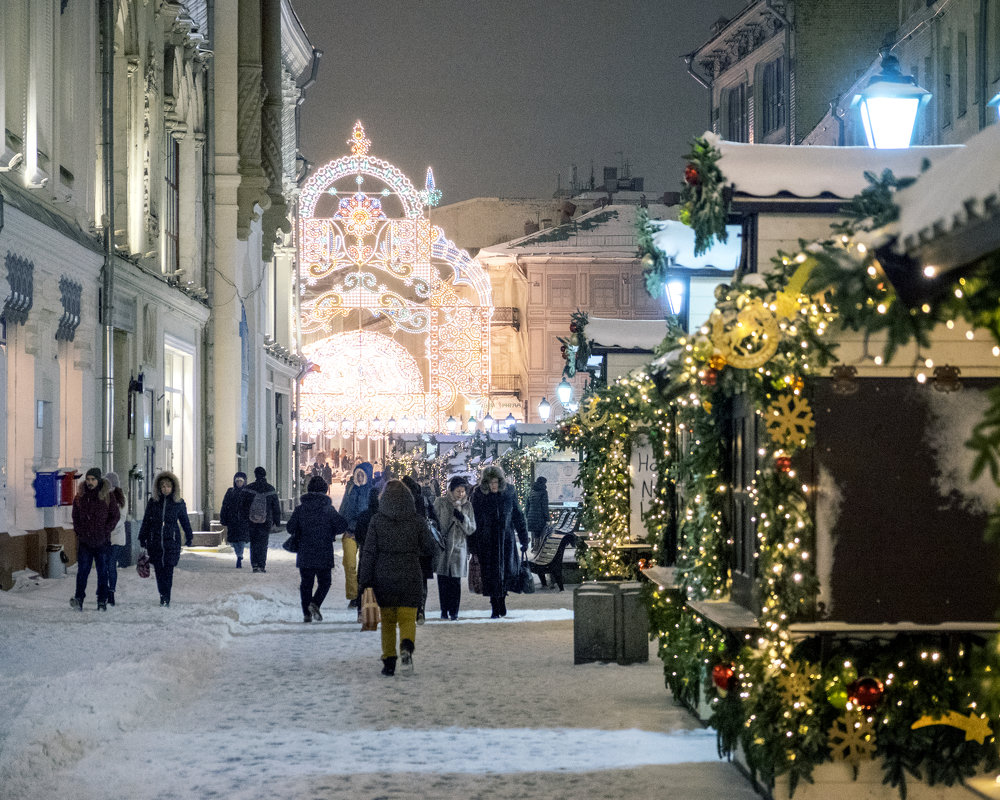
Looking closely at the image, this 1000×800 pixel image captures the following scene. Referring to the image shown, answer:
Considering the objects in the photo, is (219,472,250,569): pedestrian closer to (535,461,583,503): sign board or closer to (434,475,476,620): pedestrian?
(535,461,583,503): sign board

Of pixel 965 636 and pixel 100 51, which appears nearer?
pixel 965 636

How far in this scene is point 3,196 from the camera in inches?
687

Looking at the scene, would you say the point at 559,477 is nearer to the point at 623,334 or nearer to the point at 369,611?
the point at 623,334

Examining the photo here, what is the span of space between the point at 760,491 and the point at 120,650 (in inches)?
302

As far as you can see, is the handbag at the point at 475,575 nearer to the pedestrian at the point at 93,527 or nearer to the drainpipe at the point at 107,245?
the pedestrian at the point at 93,527

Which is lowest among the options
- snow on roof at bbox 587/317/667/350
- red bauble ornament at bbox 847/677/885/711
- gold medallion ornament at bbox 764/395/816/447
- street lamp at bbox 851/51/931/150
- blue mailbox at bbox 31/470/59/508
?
red bauble ornament at bbox 847/677/885/711

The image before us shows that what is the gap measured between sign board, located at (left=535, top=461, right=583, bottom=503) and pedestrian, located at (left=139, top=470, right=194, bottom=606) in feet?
41.2

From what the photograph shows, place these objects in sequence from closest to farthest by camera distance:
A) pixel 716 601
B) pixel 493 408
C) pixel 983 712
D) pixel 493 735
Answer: pixel 983 712
pixel 716 601
pixel 493 735
pixel 493 408

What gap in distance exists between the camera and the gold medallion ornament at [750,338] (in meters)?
7.61

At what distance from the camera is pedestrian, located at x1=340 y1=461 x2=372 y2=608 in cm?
1942

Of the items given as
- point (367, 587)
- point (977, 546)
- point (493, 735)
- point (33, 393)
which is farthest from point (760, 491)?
point (33, 393)

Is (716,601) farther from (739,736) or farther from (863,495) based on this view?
(863,495)

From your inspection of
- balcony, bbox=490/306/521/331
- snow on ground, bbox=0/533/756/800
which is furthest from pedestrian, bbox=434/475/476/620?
balcony, bbox=490/306/521/331

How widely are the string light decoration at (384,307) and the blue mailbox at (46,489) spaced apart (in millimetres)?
21139
